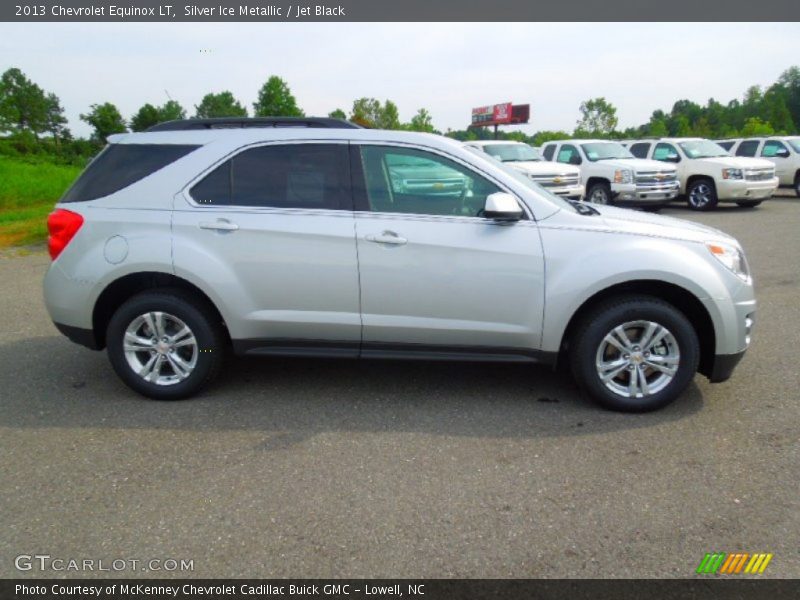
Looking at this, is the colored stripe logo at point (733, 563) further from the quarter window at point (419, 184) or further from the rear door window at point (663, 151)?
the rear door window at point (663, 151)

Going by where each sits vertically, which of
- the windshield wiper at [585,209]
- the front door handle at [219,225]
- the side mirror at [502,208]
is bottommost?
the front door handle at [219,225]

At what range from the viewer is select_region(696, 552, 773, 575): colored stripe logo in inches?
105

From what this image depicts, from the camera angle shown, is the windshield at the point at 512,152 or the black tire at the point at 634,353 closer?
the black tire at the point at 634,353

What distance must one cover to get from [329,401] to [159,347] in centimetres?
122

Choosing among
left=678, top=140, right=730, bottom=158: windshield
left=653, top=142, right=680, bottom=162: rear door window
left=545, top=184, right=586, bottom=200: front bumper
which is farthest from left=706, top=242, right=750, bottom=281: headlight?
left=653, top=142, right=680, bottom=162: rear door window

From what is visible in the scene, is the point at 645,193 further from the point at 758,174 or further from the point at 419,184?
the point at 419,184

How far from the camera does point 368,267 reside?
4172 mm

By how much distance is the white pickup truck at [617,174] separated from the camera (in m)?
15.5

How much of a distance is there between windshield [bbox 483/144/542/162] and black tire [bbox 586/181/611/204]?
158cm

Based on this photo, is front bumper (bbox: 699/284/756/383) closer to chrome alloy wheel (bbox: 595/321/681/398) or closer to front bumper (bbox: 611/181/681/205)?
chrome alloy wheel (bbox: 595/321/681/398)

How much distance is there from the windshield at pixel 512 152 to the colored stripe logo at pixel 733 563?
564 inches

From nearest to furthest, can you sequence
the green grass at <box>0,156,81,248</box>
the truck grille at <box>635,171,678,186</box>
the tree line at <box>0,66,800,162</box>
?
1. the green grass at <box>0,156,81,248</box>
2. the truck grille at <box>635,171,678,186</box>
3. the tree line at <box>0,66,800,162</box>

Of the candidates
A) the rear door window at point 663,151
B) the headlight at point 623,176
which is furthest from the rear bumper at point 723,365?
the rear door window at point 663,151

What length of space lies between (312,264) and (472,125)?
255 feet
